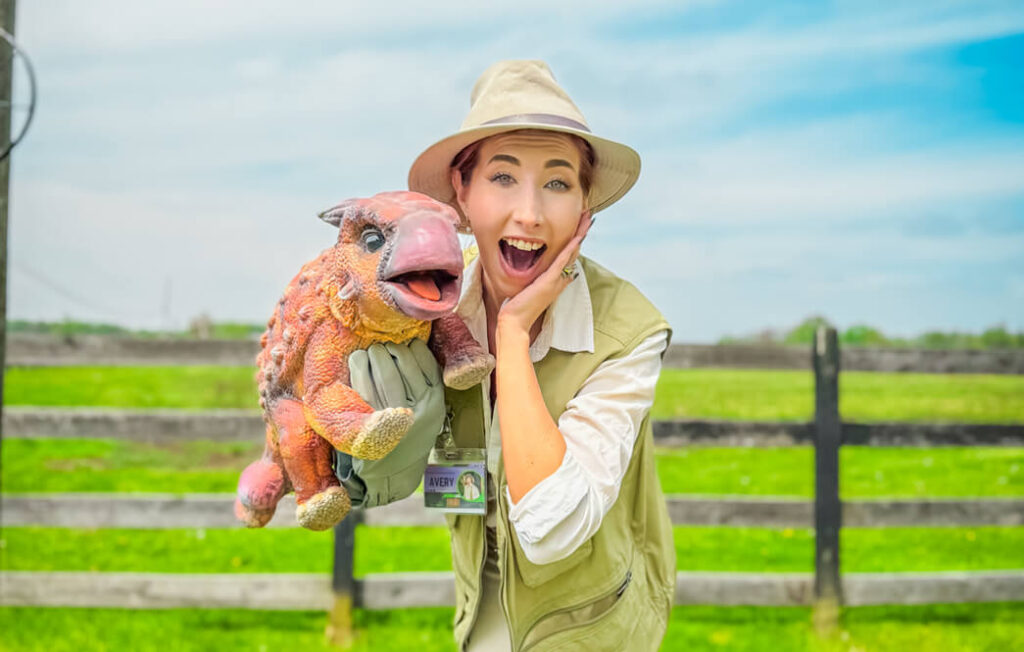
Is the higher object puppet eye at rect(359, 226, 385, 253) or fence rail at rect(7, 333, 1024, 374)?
puppet eye at rect(359, 226, 385, 253)

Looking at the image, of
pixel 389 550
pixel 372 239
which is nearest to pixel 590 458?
pixel 372 239

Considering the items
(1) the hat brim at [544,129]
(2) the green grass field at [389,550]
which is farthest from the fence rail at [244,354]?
(1) the hat brim at [544,129]

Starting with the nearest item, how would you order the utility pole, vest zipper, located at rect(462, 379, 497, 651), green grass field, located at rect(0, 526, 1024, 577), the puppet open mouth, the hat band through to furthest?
the puppet open mouth
the hat band
vest zipper, located at rect(462, 379, 497, 651)
the utility pole
green grass field, located at rect(0, 526, 1024, 577)

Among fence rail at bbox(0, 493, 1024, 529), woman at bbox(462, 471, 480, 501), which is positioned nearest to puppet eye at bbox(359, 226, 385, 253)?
woman at bbox(462, 471, 480, 501)

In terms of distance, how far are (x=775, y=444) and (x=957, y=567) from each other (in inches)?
64.2

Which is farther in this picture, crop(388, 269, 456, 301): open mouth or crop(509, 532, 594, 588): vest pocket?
crop(509, 532, 594, 588): vest pocket

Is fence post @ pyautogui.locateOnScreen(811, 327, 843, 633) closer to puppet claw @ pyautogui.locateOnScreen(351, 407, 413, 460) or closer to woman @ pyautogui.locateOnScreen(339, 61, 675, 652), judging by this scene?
woman @ pyautogui.locateOnScreen(339, 61, 675, 652)

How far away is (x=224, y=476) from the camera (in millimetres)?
5453

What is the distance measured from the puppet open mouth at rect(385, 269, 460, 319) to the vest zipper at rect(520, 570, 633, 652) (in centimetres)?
63

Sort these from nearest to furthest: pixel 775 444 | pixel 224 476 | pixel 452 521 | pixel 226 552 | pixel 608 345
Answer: pixel 608 345 < pixel 452 521 < pixel 775 444 < pixel 226 552 < pixel 224 476

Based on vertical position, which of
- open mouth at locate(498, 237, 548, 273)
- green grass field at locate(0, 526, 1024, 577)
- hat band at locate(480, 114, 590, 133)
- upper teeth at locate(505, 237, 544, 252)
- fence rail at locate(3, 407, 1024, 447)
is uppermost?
hat band at locate(480, 114, 590, 133)

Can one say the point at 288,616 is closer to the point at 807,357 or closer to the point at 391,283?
the point at 807,357

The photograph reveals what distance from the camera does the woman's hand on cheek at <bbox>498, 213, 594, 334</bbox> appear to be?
1.21 m

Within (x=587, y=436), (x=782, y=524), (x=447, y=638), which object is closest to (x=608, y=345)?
Answer: (x=587, y=436)
